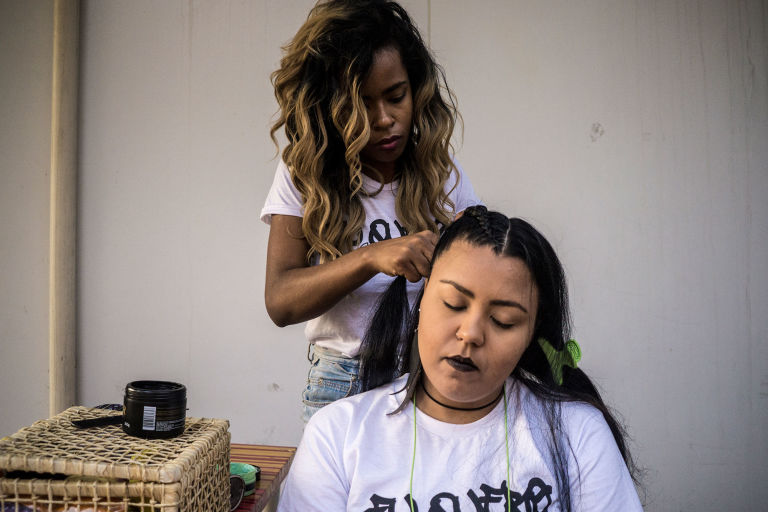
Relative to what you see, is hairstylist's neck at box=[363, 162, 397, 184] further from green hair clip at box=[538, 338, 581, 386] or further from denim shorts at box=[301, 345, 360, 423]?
green hair clip at box=[538, 338, 581, 386]

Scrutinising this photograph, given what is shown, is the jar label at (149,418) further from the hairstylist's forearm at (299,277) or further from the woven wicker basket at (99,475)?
the hairstylist's forearm at (299,277)

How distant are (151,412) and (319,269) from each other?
1.63ft

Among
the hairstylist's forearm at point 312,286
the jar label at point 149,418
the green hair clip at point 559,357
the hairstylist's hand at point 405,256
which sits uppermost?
the hairstylist's hand at point 405,256

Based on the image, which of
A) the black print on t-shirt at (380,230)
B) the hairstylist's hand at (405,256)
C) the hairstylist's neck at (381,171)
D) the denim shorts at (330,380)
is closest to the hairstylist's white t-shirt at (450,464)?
the denim shorts at (330,380)

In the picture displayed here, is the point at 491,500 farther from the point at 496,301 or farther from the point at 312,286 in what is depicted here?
the point at 312,286

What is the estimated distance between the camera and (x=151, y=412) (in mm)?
1182

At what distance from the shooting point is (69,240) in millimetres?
2908

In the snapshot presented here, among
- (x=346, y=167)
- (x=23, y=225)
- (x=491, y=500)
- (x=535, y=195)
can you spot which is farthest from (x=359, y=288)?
(x=23, y=225)

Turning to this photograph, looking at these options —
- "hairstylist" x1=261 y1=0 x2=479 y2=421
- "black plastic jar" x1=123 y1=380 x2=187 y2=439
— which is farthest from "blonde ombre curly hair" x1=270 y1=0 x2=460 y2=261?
"black plastic jar" x1=123 y1=380 x2=187 y2=439

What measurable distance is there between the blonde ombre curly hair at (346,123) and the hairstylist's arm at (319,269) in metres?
0.06

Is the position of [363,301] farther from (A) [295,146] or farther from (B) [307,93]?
(B) [307,93]

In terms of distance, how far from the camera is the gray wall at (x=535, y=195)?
2.78m

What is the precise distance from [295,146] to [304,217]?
0.19 metres

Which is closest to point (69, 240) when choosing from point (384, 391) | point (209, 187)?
point (209, 187)
